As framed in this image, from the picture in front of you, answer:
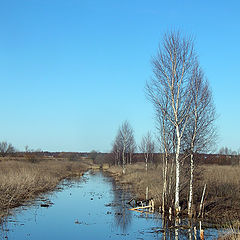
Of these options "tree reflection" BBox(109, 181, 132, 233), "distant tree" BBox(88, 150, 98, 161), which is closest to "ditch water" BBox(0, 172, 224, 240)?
"tree reflection" BBox(109, 181, 132, 233)

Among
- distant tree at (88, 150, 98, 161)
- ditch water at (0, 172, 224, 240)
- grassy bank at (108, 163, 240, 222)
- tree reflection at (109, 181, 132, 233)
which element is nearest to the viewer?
ditch water at (0, 172, 224, 240)

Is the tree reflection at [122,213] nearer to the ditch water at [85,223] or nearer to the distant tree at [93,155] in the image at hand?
the ditch water at [85,223]

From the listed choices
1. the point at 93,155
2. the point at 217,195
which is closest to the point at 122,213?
the point at 217,195

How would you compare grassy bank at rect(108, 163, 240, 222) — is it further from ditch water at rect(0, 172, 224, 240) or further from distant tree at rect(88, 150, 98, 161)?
distant tree at rect(88, 150, 98, 161)

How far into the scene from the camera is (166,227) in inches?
523

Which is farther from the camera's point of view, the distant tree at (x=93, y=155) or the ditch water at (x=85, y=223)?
the distant tree at (x=93, y=155)

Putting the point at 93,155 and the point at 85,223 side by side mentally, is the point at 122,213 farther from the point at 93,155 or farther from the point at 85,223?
the point at 93,155

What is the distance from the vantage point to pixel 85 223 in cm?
1452

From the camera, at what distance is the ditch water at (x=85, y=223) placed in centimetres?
1222

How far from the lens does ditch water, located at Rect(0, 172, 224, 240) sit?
12219mm

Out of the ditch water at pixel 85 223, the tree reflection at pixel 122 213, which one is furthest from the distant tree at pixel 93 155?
the ditch water at pixel 85 223

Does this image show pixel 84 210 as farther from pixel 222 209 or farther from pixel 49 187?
pixel 49 187

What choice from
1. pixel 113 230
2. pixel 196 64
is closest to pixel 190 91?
pixel 196 64

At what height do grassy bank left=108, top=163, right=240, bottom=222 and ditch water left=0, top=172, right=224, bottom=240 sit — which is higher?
grassy bank left=108, top=163, right=240, bottom=222
